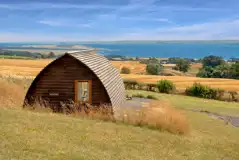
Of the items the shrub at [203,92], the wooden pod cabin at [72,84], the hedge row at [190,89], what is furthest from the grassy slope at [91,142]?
the shrub at [203,92]

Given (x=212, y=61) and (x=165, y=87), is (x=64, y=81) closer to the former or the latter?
(x=165, y=87)

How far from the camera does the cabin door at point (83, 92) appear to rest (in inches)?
617

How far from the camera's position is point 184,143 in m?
10.2

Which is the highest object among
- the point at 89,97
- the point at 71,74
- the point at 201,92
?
the point at 71,74

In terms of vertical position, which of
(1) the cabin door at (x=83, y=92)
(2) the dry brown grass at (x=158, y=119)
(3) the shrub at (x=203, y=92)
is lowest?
(3) the shrub at (x=203, y=92)

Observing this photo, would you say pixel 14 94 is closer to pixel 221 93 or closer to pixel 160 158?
pixel 160 158

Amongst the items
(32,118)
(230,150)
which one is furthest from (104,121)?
(230,150)

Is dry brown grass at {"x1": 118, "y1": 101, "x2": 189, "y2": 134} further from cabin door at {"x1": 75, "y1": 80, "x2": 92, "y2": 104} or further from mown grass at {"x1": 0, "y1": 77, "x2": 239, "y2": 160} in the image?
cabin door at {"x1": 75, "y1": 80, "x2": 92, "y2": 104}

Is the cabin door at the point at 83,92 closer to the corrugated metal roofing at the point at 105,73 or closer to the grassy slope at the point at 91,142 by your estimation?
the corrugated metal roofing at the point at 105,73

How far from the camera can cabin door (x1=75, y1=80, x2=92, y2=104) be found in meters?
15.7

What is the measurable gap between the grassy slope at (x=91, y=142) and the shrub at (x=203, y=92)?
2434cm

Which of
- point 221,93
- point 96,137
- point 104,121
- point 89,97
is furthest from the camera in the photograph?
point 221,93

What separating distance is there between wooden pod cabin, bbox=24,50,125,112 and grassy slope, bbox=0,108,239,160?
14.8 ft

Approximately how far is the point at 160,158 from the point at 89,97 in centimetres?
818
